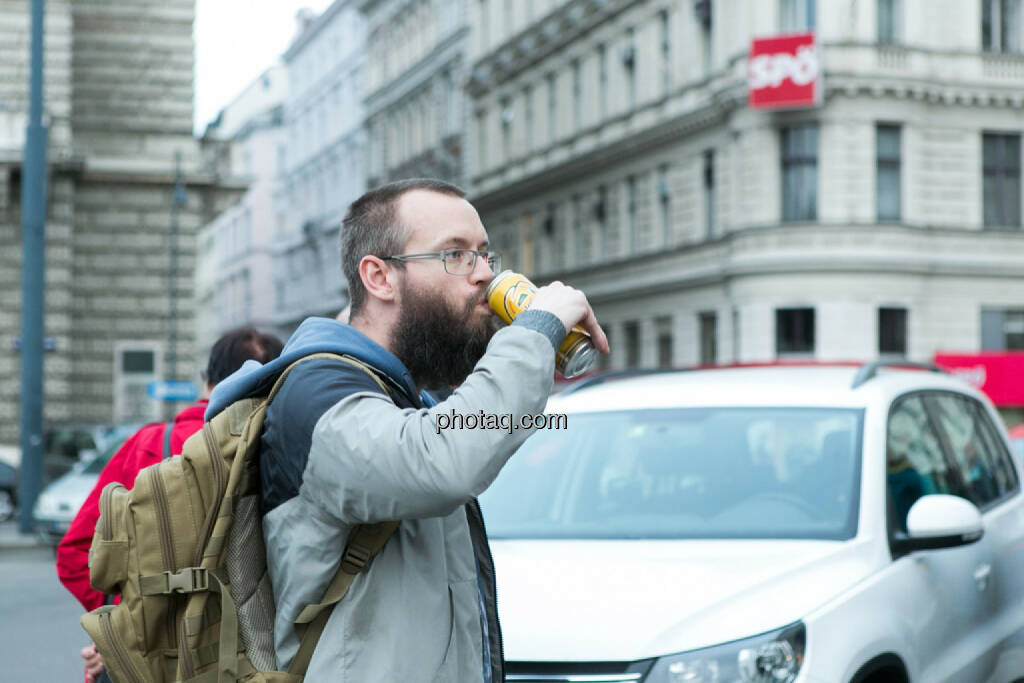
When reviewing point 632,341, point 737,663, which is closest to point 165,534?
point 737,663

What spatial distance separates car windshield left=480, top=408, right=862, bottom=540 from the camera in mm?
4797

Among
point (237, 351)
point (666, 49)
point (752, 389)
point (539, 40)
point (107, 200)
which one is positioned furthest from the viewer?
point (539, 40)

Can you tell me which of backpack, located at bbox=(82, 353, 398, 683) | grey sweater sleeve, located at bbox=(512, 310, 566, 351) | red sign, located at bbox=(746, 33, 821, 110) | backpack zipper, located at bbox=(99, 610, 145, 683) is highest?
red sign, located at bbox=(746, 33, 821, 110)

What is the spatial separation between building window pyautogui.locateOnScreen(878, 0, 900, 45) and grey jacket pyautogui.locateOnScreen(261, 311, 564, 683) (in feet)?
114

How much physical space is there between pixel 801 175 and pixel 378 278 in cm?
3377

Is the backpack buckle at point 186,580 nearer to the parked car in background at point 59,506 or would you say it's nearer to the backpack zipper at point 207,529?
the backpack zipper at point 207,529

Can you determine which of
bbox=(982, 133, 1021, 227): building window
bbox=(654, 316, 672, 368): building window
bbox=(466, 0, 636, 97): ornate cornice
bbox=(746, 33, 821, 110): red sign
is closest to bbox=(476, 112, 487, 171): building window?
bbox=(466, 0, 636, 97): ornate cornice

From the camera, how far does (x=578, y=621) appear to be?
3.88m

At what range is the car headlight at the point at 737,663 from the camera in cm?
371

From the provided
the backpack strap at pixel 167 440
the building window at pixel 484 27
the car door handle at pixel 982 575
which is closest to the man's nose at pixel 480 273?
the backpack strap at pixel 167 440

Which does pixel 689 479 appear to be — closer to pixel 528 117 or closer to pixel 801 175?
pixel 801 175

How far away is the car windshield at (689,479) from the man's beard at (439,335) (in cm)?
226

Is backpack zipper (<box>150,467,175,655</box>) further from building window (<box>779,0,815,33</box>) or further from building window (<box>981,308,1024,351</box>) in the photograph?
building window (<box>981,308,1024,351</box>)

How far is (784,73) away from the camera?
3469cm
